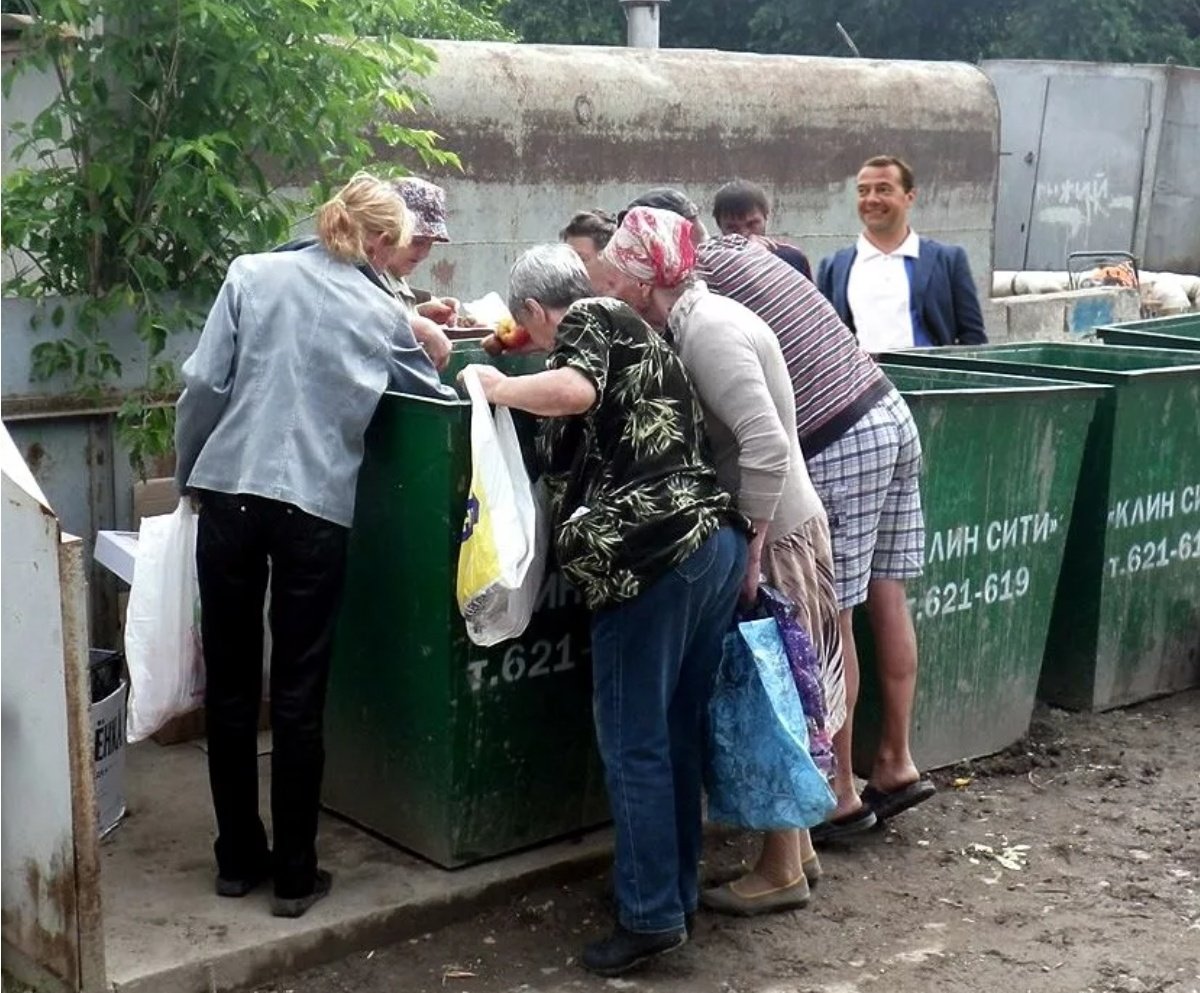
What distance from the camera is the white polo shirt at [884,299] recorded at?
6.31m

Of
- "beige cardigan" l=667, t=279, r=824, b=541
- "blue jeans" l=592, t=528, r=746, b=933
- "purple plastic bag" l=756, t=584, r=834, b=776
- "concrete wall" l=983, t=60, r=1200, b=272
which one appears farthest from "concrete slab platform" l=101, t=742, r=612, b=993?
"concrete wall" l=983, t=60, r=1200, b=272

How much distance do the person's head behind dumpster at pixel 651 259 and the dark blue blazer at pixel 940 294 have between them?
228 cm

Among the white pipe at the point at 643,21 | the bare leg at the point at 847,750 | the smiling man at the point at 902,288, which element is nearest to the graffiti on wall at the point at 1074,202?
the white pipe at the point at 643,21

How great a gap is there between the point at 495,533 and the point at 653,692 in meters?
0.51

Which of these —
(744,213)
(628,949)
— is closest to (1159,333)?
(744,213)

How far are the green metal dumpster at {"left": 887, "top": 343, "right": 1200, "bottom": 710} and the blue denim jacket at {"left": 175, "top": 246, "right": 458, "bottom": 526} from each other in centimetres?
240

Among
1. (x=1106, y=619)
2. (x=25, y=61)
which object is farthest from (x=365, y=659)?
(x=1106, y=619)

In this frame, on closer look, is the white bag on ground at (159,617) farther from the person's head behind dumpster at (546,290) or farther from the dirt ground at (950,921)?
the person's head behind dumpster at (546,290)

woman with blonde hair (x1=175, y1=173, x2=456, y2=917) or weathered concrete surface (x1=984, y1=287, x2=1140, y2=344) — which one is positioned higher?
woman with blonde hair (x1=175, y1=173, x2=456, y2=917)

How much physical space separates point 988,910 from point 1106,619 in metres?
1.79

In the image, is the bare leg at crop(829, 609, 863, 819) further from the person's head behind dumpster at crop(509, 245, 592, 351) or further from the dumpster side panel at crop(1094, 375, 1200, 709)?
the dumpster side panel at crop(1094, 375, 1200, 709)

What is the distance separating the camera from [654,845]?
158 inches

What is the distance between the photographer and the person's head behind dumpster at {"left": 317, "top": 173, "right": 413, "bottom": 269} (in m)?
4.05

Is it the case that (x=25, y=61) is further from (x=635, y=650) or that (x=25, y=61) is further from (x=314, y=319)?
(x=635, y=650)
